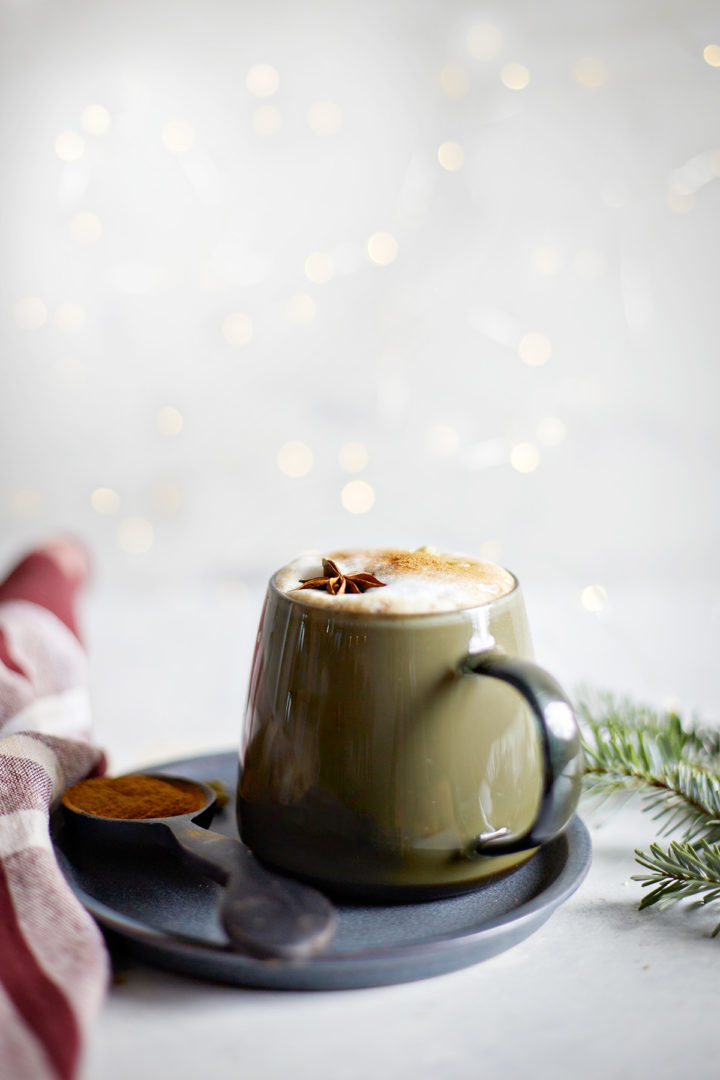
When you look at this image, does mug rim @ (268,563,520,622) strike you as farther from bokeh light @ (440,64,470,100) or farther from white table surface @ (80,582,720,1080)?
bokeh light @ (440,64,470,100)

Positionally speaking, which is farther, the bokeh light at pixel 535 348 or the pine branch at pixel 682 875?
the bokeh light at pixel 535 348

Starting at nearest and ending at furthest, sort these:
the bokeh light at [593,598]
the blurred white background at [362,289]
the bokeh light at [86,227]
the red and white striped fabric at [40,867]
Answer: the red and white striped fabric at [40,867]
the bokeh light at [593,598]
the blurred white background at [362,289]
the bokeh light at [86,227]

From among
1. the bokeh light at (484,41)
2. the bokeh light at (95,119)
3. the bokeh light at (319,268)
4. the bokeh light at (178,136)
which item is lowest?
the bokeh light at (319,268)

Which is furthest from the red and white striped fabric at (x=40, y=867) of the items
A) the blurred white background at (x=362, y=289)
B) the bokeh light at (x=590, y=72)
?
the bokeh light at (x=590, y=72)

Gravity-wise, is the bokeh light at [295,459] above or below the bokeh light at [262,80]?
below

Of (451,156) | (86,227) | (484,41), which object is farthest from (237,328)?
(484,41)

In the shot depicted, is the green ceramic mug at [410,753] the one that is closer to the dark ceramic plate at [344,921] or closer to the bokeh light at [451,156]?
the dark ceramic plate at [344,921]

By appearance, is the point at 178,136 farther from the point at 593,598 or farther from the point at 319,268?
the point at 593,598
